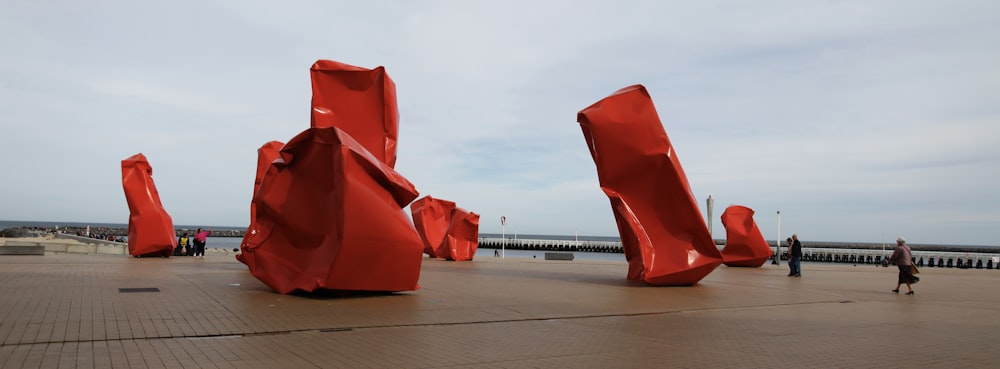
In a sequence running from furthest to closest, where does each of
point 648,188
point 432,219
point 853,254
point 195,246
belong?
point 853,254
point 432,219
point 195,246
point 648,188

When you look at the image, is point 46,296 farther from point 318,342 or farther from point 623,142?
point 623,142

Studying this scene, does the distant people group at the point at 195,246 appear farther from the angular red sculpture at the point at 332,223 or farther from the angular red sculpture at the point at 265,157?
the angular red sculpture at the point at 332,223

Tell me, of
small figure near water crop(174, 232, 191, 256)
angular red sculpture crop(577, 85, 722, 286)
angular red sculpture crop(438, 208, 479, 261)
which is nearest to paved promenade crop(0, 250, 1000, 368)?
angular red sculpture crop(577, 85, 722, 286)

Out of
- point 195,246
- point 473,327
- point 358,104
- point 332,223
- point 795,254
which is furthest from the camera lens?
point 195,246

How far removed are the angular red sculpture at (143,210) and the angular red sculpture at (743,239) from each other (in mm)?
20749

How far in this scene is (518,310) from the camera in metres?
11.8

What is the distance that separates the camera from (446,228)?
3275cm

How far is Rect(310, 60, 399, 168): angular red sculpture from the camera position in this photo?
662 inches

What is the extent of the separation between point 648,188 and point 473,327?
26.8 ft

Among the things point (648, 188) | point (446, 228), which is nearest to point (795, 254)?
point (648, 188)

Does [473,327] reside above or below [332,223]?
below

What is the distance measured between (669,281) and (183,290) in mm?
10318

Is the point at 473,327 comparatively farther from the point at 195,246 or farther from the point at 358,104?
the point at 195,246

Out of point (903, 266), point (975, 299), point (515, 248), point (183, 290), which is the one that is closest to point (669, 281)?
point (903, 266)
